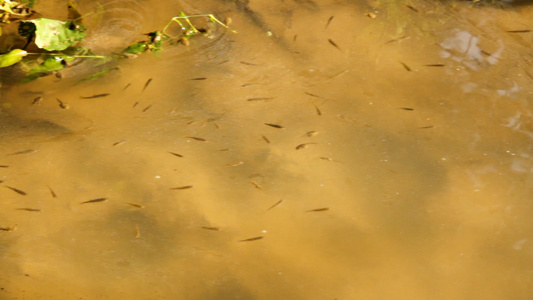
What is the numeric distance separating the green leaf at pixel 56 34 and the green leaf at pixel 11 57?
93mm

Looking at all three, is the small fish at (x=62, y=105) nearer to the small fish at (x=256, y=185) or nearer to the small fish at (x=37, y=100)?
the small fish at (x=37, y=100)

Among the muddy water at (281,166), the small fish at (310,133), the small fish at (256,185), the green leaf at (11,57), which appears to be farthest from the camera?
the green leaf at (11,57)

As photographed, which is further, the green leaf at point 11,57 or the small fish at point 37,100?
the green leaf at point 11,57

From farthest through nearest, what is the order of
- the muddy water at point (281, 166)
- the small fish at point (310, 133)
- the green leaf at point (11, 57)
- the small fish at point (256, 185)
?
1. the green leaf at point (11, 57)
2. the small fish at point (310, 133)
3. the small fish at point (256, 185)
4. the muddy water at point (281, 166)

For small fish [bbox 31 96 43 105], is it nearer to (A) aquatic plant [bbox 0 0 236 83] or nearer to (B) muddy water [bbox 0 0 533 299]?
(B) muddy water [bbox 0 0 533 299]

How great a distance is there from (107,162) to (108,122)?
21 cm

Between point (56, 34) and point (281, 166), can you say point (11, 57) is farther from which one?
point (281, 166)

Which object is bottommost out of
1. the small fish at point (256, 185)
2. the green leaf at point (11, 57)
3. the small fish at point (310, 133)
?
the small fish at point (256, 185)

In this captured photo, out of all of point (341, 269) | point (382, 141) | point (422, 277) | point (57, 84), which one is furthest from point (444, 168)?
point (57, 84)

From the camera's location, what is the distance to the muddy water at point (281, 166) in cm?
164

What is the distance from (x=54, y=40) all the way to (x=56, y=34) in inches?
1.4

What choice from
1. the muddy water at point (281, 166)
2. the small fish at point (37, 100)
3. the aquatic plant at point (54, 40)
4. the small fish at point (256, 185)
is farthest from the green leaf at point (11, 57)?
the small fish at point (256, 185)

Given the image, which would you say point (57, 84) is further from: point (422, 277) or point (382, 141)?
point (422, 277)

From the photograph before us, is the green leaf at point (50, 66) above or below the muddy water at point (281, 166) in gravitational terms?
above
